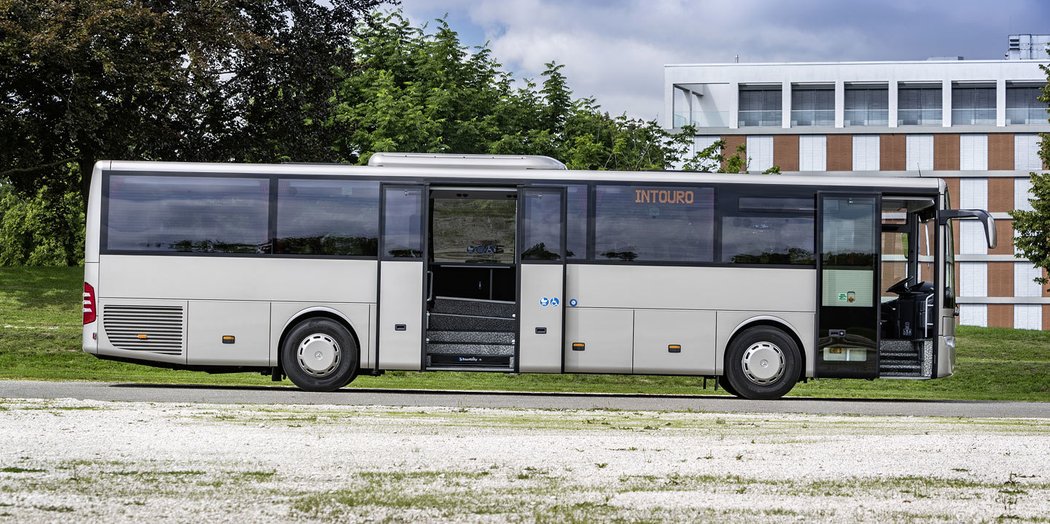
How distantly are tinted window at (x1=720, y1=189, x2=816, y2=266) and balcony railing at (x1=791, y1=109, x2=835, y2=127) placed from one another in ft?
192

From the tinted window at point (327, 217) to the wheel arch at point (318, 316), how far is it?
75 cm

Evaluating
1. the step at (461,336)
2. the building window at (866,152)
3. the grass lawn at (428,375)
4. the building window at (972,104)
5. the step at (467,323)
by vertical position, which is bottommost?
the grass lawn at (428,375)

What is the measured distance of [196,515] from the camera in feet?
23.7

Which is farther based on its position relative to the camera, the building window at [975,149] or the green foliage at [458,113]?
the building window at [975,149]

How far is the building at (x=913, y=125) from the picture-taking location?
7256 centimetres

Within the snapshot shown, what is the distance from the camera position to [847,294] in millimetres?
17062

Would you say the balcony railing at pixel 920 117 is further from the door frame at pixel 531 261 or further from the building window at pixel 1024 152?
the door frame at pixel 531 261

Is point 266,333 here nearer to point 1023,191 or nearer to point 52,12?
point 52,12

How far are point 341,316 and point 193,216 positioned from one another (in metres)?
2.32

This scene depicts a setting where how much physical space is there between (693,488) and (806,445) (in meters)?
2.96

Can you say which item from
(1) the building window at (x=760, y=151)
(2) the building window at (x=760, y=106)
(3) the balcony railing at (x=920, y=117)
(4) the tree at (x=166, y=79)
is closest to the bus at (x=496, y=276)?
(4) the tree at (x=166, y=79)

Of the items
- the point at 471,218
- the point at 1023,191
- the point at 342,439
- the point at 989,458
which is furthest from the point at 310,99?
the point at 1023,191

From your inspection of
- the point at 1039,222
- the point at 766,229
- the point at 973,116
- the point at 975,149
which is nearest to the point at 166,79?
the point at 766,229

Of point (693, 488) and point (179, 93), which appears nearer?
point (693, 488)
